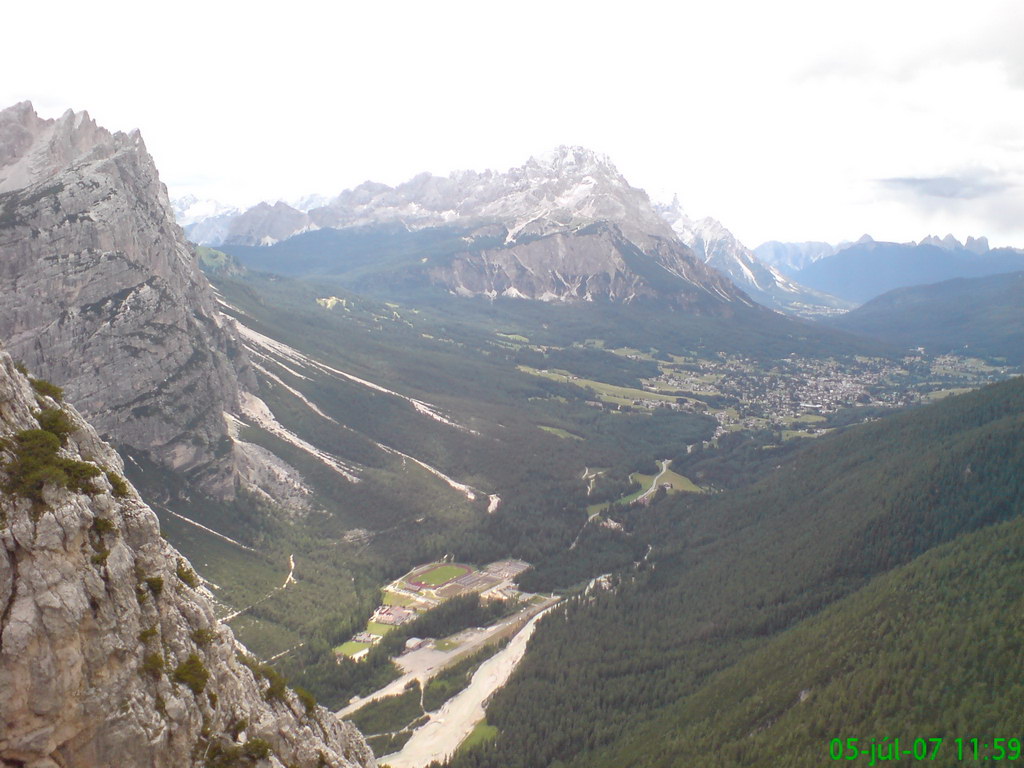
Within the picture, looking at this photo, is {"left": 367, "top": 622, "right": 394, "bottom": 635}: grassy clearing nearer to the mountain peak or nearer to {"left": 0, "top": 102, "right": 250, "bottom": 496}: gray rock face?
{"left": 0, "top": 102, "right": 250, "bottom": 496}: gray rock face

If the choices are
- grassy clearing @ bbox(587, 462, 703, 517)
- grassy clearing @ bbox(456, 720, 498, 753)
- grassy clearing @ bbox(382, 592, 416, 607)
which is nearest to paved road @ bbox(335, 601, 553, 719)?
grassy clearing @ bbox(456, 720, 498, 753)

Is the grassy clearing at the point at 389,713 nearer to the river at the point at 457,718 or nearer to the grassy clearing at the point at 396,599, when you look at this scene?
the river at the point at 457,718

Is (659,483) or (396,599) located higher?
(659,483)

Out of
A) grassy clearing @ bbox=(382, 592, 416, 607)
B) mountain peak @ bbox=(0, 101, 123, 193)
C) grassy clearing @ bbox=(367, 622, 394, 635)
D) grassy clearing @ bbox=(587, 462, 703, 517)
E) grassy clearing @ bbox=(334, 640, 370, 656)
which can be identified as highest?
mountain peak @ bbox=(0, 101, 123, 193)

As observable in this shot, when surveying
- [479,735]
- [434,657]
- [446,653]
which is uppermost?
[479,735]

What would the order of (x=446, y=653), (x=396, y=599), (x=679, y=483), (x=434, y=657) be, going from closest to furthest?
1. (x=434, y=657)
2. (x=446, y=653)
3. (x=396, y=599)
4. (x=679, y=483)

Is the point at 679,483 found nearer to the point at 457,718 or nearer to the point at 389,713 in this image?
the point at 457,718

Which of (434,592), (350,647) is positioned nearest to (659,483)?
(434,592)

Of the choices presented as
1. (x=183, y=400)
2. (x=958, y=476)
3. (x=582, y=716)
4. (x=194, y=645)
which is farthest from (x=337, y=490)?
(x=194, y=645)
